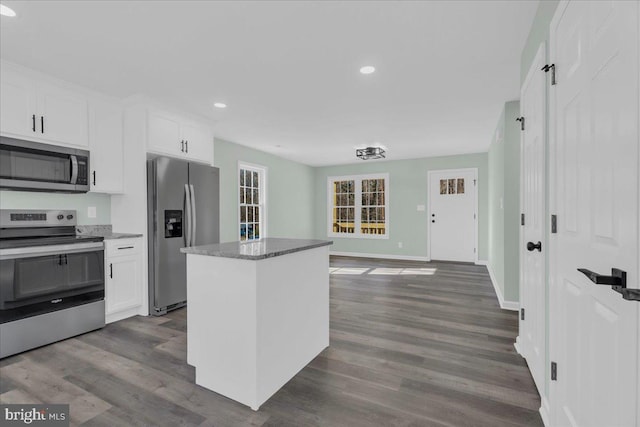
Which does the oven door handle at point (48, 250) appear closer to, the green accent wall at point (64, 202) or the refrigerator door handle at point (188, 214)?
the green accent wall at point (64, 202)

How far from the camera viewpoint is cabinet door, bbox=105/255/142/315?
3.19 metres

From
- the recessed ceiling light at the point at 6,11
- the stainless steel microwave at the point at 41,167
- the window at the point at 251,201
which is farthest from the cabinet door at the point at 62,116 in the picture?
the window at the point at 251,201

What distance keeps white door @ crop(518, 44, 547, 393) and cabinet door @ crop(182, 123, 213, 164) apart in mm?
3623

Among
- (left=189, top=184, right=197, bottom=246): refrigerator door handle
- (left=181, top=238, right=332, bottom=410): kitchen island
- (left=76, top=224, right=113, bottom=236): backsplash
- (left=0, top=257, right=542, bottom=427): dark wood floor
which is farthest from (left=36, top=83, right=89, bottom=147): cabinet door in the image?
(left=181, top=238, right=332, bottom=410): kitchen island

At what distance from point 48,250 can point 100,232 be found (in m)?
0.83

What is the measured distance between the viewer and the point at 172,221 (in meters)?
3.56

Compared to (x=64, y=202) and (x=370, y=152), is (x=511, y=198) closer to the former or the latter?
(x=370, y=152)

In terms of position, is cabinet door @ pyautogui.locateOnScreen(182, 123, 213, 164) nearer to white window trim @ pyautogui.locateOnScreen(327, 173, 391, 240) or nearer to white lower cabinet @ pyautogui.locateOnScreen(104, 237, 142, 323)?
white lower cabinet @ pyautogui.locateOnScreen(104, 237, 142, 323)

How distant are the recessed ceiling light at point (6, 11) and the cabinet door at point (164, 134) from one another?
1484 millimetres

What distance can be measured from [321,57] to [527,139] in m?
1.68

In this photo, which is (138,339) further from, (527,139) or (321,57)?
(527,139)

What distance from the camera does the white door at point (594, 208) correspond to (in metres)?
0.88

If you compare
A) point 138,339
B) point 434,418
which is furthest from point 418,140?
point 138,339

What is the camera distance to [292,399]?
190cm
